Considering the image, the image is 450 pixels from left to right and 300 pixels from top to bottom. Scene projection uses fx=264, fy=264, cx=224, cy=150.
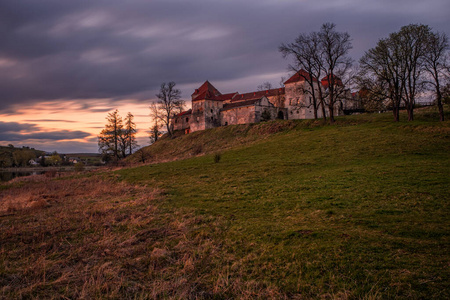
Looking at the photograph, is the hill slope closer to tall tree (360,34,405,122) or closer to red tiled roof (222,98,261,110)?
tall tree (360,34,405,122)

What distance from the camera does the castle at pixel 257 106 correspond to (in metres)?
63.9

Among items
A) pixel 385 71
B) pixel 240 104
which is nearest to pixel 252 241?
pixel 385 71

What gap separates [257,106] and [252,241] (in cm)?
5816

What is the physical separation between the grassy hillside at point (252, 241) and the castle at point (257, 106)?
4970 cm

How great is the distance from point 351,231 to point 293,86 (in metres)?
62.8

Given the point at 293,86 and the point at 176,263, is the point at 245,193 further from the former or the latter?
the point at 293,86

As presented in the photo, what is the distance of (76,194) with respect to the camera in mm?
18000

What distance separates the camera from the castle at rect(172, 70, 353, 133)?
63.9m

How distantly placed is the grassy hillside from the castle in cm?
4970

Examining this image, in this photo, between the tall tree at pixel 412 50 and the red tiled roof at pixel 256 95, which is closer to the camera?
the tall tree at pixel 412 50

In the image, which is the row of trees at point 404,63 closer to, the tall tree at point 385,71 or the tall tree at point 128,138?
the tall tree at point 385,71

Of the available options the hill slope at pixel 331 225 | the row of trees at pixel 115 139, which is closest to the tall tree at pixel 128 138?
the row of trees at pixel 115 139

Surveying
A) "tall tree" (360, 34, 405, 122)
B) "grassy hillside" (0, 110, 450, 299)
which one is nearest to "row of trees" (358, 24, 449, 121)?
"tall tree" (360, 34, 405, 122)

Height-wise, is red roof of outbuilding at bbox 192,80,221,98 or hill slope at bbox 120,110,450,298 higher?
red roof of outbuilding at bbox 192,80,221,98
